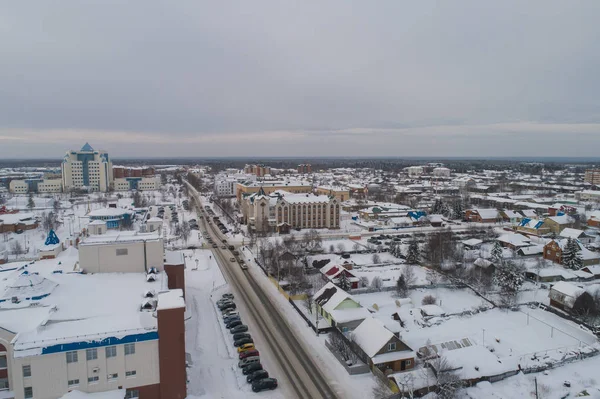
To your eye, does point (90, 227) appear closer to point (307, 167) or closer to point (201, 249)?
point (201, 249)

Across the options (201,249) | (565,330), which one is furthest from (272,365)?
(201,249)

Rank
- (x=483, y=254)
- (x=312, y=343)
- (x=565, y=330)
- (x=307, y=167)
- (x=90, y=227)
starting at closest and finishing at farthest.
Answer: (x=312, y=343), (x=565, y=330), (x=483, y=254), (x=90, y=227), (x=307, y=167)

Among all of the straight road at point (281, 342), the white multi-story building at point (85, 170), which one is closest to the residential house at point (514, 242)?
the straight road at point (281, 342)

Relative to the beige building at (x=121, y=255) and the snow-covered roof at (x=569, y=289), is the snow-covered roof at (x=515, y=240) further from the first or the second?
the beige building at (x=121, y=255)

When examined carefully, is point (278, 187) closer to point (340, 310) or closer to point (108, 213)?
point (108, 213)

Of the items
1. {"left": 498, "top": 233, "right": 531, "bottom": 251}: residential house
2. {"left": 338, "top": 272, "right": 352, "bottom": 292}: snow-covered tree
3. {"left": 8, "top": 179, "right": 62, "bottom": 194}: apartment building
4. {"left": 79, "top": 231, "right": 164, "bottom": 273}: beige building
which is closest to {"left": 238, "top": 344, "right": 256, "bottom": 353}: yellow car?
{"left": 79, "top": 231, "right": 164, "bottom": 273}: beige building

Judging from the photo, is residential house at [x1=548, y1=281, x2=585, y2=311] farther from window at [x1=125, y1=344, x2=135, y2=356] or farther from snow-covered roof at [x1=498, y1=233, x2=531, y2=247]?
window at [x1=125, y1=344, x2=135, y2=356]

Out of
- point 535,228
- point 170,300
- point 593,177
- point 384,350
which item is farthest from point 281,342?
point 593,177
